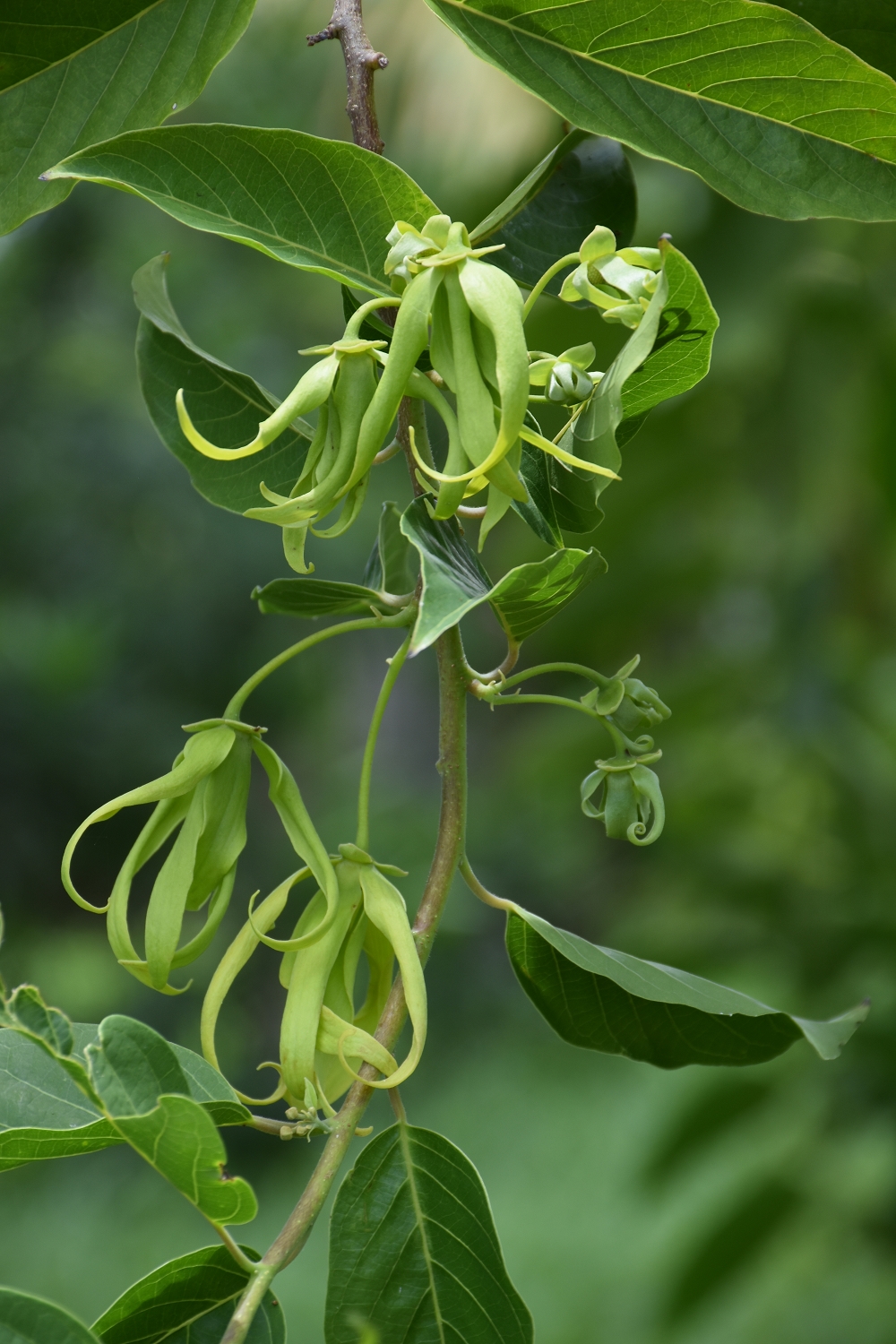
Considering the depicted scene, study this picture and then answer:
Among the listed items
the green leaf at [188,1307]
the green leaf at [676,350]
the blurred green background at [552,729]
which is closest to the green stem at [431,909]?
the green leaf at [188,1307]

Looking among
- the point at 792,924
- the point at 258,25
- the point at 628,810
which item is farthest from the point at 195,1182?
the point at 258,25

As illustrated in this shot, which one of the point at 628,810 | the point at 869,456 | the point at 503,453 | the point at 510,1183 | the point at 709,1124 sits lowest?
the point at 510,1183

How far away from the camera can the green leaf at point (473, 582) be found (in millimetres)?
353

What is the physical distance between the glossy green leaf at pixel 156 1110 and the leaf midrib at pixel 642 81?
0.42 meters

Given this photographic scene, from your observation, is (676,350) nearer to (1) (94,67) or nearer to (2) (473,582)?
(2) (473,582)

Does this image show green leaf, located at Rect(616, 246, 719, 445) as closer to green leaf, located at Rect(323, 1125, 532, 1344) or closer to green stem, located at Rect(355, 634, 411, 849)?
green stem, located at Rect(355, 634, 411, 849)

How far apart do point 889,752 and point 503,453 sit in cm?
183

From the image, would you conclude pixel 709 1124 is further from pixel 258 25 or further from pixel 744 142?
pixel 258 25

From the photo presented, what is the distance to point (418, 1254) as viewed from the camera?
1.69ft

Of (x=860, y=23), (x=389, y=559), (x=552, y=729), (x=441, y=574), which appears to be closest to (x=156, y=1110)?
(x=441, y=574)

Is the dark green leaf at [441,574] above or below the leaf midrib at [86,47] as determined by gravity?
below

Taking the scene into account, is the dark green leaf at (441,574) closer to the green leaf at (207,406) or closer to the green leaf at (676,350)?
the green leaf at (676,350)

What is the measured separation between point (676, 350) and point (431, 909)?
0.83 feet

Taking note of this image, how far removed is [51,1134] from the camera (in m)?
0.45
